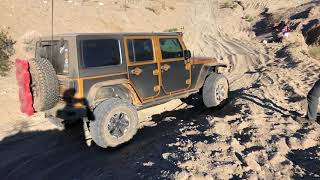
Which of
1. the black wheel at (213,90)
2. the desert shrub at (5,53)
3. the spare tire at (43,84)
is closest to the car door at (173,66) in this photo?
the black wheel at (213,90)

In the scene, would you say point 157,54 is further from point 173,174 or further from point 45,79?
point 173,174

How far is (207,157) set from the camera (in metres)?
5.55

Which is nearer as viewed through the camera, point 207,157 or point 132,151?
point 207,157

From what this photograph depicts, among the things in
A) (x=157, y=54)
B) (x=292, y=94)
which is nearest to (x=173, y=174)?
(x=157, y=54)

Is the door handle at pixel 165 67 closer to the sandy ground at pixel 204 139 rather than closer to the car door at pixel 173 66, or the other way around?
the car door at pixel 173 66

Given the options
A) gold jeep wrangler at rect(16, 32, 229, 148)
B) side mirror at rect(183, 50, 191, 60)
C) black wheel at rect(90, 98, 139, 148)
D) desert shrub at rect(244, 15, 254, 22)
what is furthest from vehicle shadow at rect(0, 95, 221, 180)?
desert shrub at rect(244, 15, 254, 22)

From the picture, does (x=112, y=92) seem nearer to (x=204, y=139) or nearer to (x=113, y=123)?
(x=113, y=123)

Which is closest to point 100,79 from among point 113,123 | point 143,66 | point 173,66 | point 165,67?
point 113,123

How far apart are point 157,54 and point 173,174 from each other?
317cm

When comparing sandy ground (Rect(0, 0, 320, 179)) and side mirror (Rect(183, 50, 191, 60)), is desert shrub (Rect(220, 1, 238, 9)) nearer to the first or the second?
sandy ground (Rect(0, 0, 320, 179))

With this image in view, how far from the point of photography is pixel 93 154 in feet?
21.5

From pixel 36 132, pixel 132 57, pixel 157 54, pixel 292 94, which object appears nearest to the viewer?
pixel 132 57

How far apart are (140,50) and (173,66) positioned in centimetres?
99

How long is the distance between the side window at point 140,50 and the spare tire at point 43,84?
148cm
